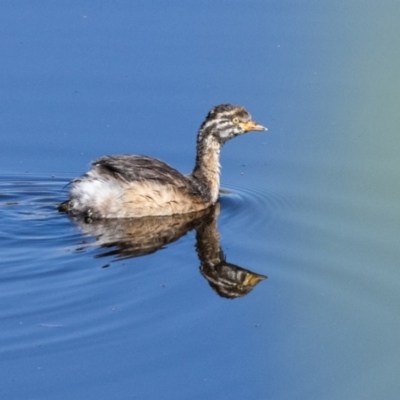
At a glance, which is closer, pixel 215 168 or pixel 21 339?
pixel 21 339

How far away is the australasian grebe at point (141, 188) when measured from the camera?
9375mm

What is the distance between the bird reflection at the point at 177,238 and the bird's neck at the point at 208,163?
191mm

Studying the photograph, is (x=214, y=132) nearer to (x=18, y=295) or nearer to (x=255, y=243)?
(x=255, y=243)

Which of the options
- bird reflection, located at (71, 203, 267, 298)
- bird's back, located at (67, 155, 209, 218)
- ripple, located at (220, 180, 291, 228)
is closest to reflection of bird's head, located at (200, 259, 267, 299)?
bird reflection, located at (71, 203, 267, 298)

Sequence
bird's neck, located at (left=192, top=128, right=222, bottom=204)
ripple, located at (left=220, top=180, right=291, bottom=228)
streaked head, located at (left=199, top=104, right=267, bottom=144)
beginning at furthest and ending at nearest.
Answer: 1. streaked head, located at (left=199, top=104, right=267, bottom=144)
2. bird's neck, located at (left=192, top=128, right=222, bottom=204)
3. ripple, located at (left=220, top=180, right=291, bottom=228)

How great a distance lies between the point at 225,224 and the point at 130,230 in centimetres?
79

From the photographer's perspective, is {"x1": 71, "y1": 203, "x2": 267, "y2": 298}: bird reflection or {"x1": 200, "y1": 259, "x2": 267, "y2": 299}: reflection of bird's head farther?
{"x1": 71, "y1": 203, "x2": 267, "y2": 298}: bird reflection

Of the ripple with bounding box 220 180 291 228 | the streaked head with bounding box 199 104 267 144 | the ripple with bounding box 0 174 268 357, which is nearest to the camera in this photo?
the ripple with bounding box 0 174 268 357

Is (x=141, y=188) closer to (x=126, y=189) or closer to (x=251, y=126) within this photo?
(x=126, y=189)

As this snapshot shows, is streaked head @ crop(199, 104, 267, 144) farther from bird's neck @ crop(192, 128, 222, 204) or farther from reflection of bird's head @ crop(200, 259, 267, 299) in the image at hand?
reflection of bird's head @ crop(200, 259, 267, 299)

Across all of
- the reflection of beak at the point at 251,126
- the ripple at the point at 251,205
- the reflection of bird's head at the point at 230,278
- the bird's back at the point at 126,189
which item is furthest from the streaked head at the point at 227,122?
the reflection of bird's head at the point at 230,278

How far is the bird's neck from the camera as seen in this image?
10.1 meters

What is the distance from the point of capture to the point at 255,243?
8680 mm

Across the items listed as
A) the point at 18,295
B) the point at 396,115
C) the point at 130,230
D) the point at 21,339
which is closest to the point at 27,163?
the point at 130,230
